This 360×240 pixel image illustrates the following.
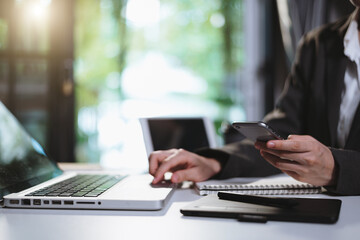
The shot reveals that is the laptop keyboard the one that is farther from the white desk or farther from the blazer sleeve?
the blazer sleeve

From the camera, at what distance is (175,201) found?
0.67 m

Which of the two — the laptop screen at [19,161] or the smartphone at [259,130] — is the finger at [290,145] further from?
the laptop screen at [19,161]

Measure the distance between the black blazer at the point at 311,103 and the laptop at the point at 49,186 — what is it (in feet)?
0.84

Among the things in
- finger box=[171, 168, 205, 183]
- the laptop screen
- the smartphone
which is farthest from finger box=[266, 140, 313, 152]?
the laptop screen

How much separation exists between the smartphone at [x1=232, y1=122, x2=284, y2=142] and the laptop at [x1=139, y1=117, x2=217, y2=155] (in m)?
0.76

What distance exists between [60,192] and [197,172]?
323 millimetres

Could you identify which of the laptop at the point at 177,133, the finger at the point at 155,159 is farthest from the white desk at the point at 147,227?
the laptop at the point at 177,133

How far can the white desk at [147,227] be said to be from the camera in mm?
468

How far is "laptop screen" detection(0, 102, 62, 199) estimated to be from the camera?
0.69 m

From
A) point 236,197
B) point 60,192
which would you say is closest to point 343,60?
point 236,197

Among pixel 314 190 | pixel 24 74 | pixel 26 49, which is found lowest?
pixel 314 190

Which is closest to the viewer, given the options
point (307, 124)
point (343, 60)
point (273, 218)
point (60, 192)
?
point (273, 218)

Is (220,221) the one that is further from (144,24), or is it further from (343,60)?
(144,24)

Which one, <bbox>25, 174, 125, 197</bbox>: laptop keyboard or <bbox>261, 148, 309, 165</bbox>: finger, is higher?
<bbox>261, 148, 309, 165</bbox>: finger
